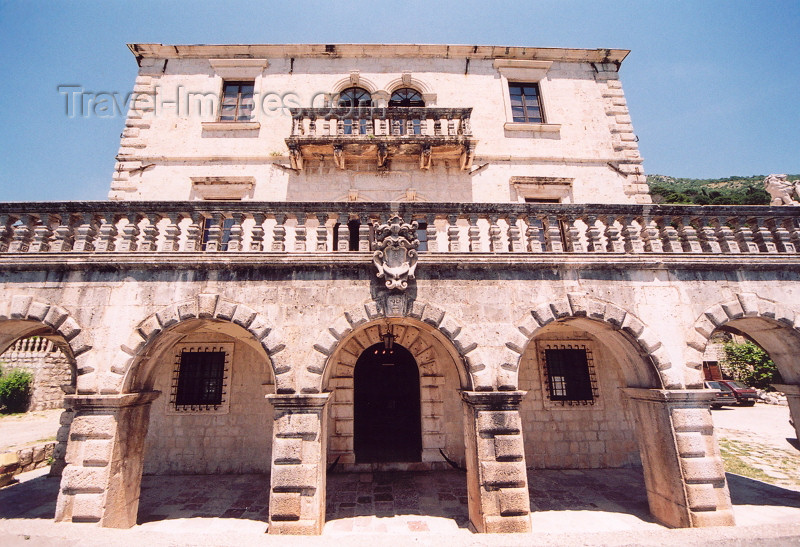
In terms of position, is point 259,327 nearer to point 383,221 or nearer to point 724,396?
point 383,221

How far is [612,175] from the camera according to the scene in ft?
37.9

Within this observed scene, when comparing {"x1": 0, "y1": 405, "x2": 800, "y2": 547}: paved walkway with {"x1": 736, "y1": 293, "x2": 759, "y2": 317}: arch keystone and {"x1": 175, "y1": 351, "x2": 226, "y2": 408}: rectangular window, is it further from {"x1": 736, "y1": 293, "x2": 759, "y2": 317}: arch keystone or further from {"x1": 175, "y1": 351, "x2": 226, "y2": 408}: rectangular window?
{"x1": 736, "y1": 293, "x2": 759, "y2": 317}: arch keystone

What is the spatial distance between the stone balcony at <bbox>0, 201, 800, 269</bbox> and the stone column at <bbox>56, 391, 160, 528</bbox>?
8.01ft

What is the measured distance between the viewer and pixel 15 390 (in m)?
18.9

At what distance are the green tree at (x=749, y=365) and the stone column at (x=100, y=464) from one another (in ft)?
102

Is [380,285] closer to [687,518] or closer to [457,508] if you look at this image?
[457,508]

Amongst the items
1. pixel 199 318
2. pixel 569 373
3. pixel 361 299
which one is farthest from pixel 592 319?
pixel 199 318

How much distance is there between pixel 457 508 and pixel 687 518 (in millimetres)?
3737

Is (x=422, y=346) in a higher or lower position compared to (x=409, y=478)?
higher

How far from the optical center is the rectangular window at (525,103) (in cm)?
1229

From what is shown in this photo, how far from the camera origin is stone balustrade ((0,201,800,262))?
21.3ft

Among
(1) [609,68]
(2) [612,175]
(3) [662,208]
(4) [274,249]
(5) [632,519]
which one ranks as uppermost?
(1) [609,68]

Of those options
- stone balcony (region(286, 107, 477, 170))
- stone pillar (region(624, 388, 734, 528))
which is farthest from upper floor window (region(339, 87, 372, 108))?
stone pillar (region(624, 388, 734, 528))

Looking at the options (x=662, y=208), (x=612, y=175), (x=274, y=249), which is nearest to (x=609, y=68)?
(x=612, y=175)
